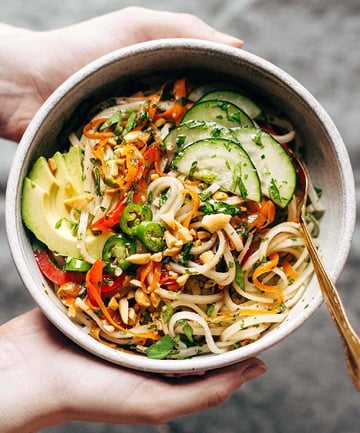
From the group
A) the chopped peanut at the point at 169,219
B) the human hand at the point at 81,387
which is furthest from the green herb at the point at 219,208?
→ the human hand at the point at 81,387

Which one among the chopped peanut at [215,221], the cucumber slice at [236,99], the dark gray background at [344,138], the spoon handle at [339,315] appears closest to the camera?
the spoon handle at [339,315]

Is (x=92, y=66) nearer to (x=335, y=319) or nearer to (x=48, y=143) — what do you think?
(x=48, y=143)

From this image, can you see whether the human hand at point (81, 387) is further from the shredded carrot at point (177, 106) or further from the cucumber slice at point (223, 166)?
the shredded carrot at point (177, 106)

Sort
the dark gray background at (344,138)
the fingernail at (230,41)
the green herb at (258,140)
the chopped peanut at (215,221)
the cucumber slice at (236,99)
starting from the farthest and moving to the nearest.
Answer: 1. the dark gray background at (344,138)
2. the fingernail at (230,41)
3. the cucumber slice at (236,99)
4. the green herb at (258,140)
5. the chopped peanut at (215,221)

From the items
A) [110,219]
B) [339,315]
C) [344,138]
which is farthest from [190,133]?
[344,138]

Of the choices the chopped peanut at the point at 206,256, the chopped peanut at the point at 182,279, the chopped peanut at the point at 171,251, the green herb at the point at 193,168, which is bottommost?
the chopped peanut at the point at 182,279

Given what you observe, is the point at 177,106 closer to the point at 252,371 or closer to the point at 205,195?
the point at 205,195
